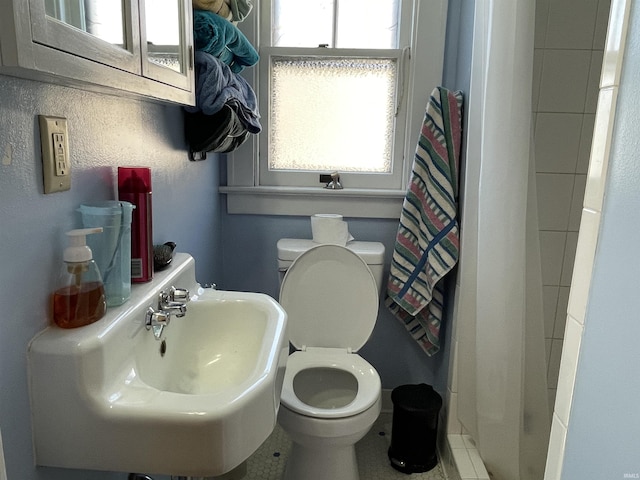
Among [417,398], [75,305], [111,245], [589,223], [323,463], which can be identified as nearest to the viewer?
[589,223]

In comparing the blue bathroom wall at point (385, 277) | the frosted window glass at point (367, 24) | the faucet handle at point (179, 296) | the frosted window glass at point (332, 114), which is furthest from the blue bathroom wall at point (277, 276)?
the faucet handle at point (179, 296)

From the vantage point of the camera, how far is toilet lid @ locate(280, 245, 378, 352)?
1.79 metres

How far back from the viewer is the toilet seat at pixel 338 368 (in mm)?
1491

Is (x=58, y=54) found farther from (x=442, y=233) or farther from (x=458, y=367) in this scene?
(x=458, y=367)

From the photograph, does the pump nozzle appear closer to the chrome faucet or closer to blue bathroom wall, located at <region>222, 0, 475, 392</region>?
the chrome faucet

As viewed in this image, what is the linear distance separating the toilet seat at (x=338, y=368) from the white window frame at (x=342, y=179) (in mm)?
576

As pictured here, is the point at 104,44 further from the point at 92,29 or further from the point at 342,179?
the point at 342,179

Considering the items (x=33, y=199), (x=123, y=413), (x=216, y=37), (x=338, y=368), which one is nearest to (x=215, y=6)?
(x=216, y=37)

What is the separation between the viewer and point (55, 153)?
2.70 ft

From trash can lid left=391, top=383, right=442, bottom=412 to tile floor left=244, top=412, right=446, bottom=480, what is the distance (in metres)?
0.24

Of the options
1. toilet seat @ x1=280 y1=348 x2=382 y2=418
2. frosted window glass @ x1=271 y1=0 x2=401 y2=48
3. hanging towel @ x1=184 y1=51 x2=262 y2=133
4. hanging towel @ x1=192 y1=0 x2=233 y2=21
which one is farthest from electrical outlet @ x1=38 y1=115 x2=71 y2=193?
frosted window glass @ x1=271 y1=0 x2=401 y2=48

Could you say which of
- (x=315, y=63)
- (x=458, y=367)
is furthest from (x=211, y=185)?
(x=458, y=367)

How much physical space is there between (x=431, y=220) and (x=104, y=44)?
1273 millimetres

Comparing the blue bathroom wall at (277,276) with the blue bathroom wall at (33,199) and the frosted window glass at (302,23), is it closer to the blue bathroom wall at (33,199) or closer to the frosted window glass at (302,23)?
the frosted window glass at (302,23)
